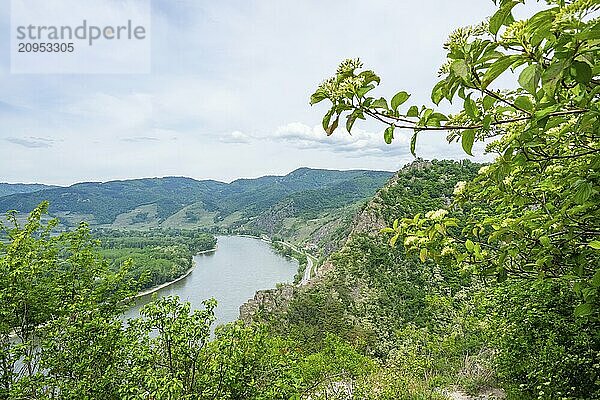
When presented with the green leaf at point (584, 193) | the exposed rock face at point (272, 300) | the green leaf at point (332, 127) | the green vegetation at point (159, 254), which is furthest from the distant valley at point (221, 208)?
the green leaf at point (332, 127)

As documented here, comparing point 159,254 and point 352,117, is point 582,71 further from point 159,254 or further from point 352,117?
point 159,254

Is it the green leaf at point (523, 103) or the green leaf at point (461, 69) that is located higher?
the green leaf at point (461, 69)

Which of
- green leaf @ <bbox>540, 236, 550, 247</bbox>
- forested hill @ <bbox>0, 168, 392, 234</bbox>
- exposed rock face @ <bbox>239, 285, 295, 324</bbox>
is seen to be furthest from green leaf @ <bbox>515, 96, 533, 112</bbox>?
forested hill @ <bbox>0, 168, 392, 234</bbox>

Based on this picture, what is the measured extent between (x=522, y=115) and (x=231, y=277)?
59.4m

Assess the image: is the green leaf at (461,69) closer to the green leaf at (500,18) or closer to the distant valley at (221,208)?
the green leaf at (500,18)

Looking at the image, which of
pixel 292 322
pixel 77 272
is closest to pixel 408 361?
pixel 77 272

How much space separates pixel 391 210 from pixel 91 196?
522 feet

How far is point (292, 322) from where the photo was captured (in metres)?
26.1

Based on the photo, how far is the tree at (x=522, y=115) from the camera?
92 centimetres

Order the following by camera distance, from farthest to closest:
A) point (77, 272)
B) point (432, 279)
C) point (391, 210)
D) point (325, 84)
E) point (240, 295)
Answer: point (240, 295) → point (391, 210) → point (432, 279) → point (77, 272) → point (325, 84)

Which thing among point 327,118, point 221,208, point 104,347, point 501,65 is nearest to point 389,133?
point 327,118

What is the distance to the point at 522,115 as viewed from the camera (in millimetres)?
1481

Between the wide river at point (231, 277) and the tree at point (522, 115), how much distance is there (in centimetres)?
3122

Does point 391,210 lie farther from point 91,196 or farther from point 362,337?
point 91,196
